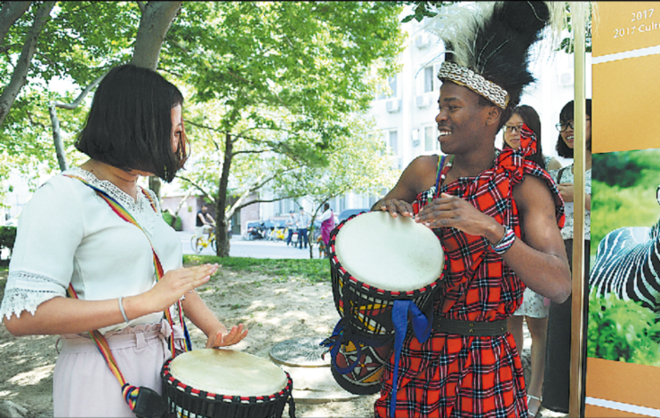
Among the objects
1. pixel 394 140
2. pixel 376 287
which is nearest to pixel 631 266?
pixel 376 287

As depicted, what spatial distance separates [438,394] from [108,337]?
3.44 ft

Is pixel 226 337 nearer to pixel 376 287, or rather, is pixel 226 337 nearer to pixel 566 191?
pixel 376 287

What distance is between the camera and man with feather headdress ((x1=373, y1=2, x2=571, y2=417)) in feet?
4.99

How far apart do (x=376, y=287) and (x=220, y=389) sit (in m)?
0.54

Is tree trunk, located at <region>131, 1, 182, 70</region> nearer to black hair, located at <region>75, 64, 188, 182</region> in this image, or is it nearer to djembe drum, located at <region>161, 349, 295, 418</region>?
black hair, located at <region>75, 64, 188, 182</region>

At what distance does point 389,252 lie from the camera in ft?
5.33

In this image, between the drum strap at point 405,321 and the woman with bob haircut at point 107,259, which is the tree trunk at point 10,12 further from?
the drum strap at point 405,321

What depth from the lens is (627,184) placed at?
230 centimetres

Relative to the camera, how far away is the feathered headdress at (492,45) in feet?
5.31

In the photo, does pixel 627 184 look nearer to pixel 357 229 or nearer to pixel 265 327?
pixel 357 229

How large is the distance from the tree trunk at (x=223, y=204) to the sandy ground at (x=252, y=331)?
11.9 ft

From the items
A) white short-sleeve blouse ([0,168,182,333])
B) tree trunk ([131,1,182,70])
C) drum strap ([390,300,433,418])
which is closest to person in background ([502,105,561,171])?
drum strap ([390,300,433,418])

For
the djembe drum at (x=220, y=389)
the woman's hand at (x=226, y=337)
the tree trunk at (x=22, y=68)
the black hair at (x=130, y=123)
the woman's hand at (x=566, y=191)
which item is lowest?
the djembe drum at (x=220, y=389)

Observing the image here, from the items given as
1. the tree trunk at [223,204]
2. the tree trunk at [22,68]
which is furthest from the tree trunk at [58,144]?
the tree trunk at [223,204]
